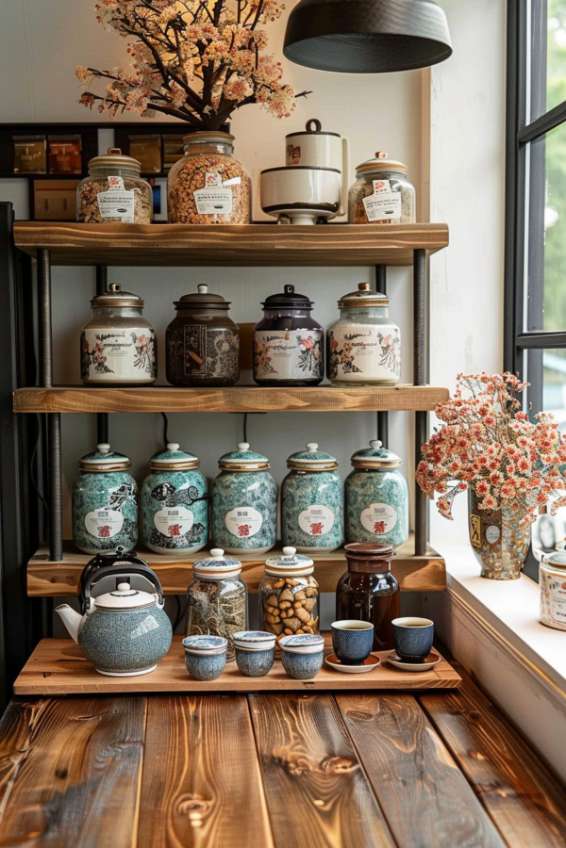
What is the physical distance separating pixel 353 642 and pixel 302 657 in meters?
0.10

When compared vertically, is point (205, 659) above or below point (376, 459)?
below

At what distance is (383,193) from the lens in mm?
2045

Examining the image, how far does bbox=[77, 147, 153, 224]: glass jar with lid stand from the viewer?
204cm

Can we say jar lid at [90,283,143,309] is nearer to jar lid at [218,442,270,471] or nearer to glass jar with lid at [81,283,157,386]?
glass jar with lid at [81,283,157,386]

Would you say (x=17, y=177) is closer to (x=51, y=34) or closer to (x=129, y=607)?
(x=51, y=34)

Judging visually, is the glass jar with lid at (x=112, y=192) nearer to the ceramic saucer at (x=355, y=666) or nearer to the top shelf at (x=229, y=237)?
the top shelf at (x=229, y=237)

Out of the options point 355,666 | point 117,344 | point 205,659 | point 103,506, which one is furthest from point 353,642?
point 117,344

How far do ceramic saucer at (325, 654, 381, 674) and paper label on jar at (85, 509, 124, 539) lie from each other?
20.5 inches

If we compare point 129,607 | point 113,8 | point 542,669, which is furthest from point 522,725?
A: point 113,8

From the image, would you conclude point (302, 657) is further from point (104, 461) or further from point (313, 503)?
point (104, 461)

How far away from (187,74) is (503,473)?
0.99 metres

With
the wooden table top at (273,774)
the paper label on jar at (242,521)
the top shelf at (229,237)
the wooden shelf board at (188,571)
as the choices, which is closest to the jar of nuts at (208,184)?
the top shelf at (229,237)

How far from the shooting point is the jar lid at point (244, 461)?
6.95 ft

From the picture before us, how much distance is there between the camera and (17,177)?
229cm
